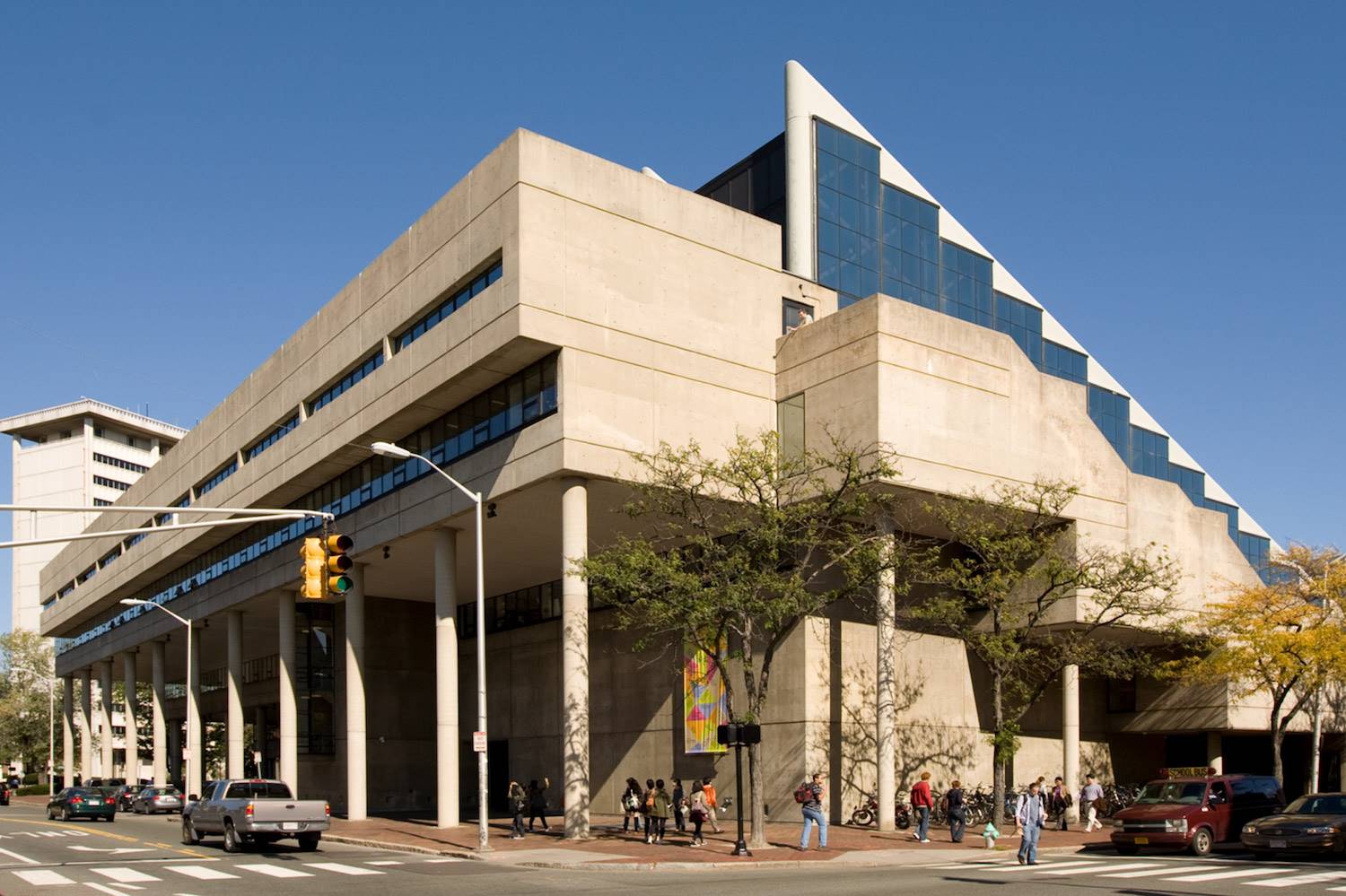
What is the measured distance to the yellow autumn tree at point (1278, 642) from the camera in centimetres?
4247

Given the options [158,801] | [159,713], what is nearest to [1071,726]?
[158,801]

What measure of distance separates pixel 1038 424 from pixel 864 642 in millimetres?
9286

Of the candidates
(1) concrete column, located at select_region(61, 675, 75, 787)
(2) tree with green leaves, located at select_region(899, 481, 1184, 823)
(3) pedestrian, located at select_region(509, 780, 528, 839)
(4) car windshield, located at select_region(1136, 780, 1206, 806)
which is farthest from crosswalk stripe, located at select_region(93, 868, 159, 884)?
(1) concrete column, located at select_region(61, 675, 75, 787)

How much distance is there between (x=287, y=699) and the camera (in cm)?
5528

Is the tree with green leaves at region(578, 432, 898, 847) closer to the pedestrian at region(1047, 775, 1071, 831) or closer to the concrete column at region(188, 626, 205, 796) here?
the pedestrian at region(1047, 775, 1071, 831)

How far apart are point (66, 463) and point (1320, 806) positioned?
17398 centimetres

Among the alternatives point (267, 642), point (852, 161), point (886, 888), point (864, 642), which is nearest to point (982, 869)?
point (886, 888)

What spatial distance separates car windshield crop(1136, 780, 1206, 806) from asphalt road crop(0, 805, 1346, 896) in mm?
1570

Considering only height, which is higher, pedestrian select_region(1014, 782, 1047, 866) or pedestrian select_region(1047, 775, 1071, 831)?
pedestrian select_region(1014, 782, 1047, 866)

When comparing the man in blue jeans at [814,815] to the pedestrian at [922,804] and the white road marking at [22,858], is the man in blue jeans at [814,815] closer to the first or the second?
the pedestrian at [922,804]

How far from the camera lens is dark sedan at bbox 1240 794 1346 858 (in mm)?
26219

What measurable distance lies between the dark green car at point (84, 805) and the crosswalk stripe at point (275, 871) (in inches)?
1126

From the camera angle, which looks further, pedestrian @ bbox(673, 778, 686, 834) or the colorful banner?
the colorful banner

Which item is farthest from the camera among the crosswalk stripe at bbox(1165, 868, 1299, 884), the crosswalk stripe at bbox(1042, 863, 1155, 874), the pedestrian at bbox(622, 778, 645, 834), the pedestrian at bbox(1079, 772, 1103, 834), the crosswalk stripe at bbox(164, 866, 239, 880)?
the pedestrian at bbox(1079, 772, 1103, 834)
